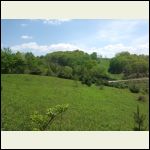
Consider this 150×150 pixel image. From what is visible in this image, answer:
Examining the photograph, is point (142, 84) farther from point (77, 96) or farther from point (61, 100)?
point (61, 100)

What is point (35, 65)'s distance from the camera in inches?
942

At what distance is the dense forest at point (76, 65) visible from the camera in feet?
67.8

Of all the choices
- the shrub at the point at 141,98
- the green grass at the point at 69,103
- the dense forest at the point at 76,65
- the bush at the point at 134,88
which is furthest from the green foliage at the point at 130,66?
the shrub at the point at 141,98

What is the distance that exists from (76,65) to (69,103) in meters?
5.58

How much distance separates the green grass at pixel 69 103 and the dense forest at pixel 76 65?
0.71 metres

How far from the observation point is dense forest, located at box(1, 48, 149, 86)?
20.7 meters

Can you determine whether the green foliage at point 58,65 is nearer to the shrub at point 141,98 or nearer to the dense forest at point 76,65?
the dense forest at point 76,65

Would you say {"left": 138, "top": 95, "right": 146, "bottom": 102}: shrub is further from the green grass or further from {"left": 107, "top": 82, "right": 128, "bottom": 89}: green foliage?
{"left": 107, "top": 82, "right": 128, "bottom": 89}: green foliage

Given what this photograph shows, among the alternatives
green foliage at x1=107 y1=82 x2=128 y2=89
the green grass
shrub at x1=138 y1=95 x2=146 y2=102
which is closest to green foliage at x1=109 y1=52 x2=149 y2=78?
green foliage at x1=107 y1=82 x2=128 y2=89

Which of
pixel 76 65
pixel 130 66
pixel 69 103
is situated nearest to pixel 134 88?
pixel 130 66

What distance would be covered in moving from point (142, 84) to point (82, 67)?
5889mm

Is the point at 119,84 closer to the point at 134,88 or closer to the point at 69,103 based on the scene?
the point at 134,88

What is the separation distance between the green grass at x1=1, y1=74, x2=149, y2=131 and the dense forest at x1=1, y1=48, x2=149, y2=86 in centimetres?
71

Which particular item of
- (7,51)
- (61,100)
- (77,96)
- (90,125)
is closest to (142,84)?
(77,96)
